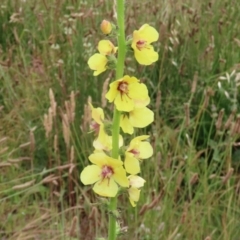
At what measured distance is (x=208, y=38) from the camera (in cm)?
387

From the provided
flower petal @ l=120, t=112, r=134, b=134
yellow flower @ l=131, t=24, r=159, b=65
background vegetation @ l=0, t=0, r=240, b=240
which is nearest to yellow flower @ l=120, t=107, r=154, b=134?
flower petal @ l=120, t=112, r=134, b=134

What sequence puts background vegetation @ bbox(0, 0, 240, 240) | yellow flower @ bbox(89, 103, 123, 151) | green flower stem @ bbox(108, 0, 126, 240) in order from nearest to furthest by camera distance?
green flower stem @ bbox(108, 0, 126, 240)
yellow flower @ bbox(89, 103, 123, 151)
background vegetation @ bbox(0, 0, 240, 240)

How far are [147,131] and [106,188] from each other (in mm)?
2067

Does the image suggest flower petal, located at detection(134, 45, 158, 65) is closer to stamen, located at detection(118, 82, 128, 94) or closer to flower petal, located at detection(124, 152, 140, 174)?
stamen, located at detection(118, 82, 128, 94)

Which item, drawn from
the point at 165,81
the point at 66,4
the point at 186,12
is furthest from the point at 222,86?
the point at 66,4

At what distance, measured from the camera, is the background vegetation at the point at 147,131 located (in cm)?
269

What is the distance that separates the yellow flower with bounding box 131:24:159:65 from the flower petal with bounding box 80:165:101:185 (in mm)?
236

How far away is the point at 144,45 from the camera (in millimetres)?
1272

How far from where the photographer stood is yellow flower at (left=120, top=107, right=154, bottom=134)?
1.30 metres

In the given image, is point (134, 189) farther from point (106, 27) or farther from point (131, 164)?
point (106, 27)

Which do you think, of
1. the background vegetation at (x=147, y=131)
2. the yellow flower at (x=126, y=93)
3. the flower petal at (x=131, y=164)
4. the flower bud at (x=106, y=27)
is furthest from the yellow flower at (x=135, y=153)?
the background vegetation at (x=147, y=131)

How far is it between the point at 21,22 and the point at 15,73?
1.60 feet

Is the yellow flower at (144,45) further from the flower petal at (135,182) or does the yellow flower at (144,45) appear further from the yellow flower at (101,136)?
the flower petal at (135,182)

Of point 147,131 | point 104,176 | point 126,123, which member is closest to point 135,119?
point 126,123
